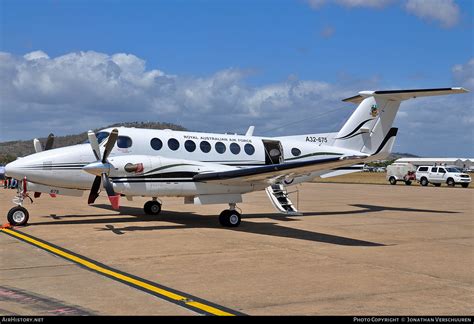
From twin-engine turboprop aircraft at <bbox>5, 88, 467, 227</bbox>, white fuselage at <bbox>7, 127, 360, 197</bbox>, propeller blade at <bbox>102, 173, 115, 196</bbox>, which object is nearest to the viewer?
propeller blade at <bbox>102, 173, 115, 196</bbox>

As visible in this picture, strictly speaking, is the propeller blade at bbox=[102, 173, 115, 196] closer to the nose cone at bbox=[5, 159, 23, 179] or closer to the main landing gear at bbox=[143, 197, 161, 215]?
the nose cone at bbox=[5, 159, 23, 179]

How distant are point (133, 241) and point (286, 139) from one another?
29.2 feet

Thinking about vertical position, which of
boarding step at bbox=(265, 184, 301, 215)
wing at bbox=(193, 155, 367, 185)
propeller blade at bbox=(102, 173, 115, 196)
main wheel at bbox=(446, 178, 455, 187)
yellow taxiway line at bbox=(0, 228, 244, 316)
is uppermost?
main wheel at bbox=(446, 178, 455, 187)

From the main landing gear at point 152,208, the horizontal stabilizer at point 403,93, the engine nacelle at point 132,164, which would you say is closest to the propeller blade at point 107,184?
the engine nacelle at point 132,164

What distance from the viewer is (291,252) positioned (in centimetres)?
1063

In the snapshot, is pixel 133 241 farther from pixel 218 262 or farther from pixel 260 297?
pixel 260 297

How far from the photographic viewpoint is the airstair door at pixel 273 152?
701 inches

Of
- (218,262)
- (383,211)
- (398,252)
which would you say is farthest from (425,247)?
(383,211)

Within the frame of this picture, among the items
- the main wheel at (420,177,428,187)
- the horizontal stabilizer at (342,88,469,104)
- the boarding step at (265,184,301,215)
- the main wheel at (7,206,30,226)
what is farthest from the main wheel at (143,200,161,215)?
the main wheel at (420,177,428,187)

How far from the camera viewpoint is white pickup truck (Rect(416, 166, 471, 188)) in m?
45.9

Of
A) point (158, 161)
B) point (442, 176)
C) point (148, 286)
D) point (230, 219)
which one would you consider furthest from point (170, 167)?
point (442, 176)

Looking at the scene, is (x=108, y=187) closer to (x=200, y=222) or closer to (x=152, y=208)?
(x=200, y=222)

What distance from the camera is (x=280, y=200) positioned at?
17406 mm

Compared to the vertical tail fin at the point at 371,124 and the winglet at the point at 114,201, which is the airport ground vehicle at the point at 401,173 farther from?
the winglet at the point at 114,201
